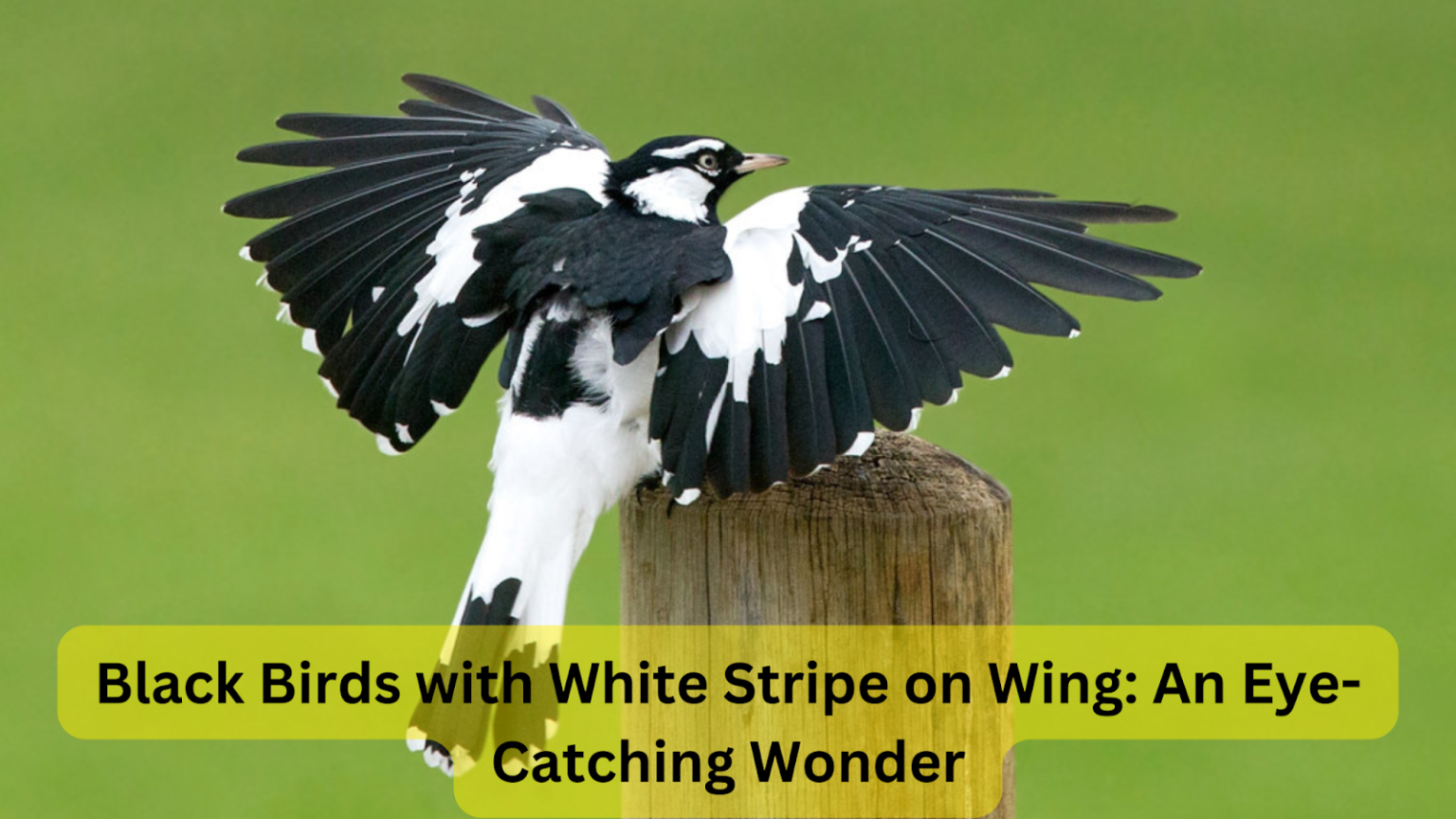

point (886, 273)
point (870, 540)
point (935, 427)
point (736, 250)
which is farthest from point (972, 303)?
point (935, 427)

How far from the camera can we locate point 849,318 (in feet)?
9.13

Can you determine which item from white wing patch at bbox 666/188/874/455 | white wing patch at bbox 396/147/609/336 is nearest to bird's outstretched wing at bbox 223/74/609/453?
white wing patch at bbox 396/147/609/336

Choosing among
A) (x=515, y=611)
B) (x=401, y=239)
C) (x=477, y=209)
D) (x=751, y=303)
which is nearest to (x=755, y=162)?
(x=477, y=209)

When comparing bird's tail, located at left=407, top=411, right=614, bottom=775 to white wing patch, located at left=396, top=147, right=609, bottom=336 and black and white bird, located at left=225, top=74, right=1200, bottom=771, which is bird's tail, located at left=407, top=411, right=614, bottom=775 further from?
white wing patch, located at left=396, top=147, right=609, bottom=336

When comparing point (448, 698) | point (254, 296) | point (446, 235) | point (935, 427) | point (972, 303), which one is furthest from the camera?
point (254, 296)

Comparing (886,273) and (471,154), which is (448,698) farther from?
(471,154)

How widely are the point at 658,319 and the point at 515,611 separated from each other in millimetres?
530

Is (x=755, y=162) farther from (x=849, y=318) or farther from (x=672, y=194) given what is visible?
(x=849, y=318)

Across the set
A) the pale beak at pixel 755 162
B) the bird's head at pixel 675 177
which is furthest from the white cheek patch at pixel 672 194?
the pale beak at pixel 755 162

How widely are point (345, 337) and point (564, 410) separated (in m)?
0.61

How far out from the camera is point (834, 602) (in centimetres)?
234

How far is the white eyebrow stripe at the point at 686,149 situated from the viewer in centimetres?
338

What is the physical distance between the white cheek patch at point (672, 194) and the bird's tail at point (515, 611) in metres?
0.65

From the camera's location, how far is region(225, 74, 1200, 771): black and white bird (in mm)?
2646
